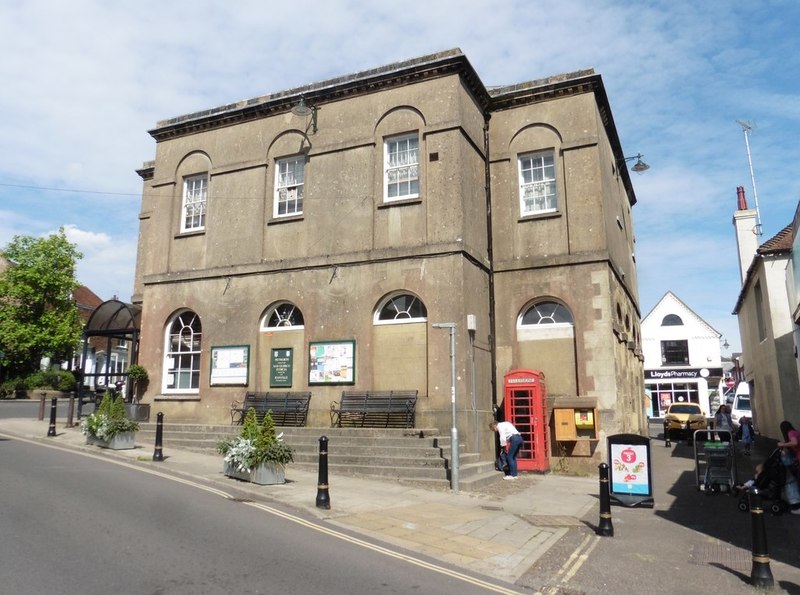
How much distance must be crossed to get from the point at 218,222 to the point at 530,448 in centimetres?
1107

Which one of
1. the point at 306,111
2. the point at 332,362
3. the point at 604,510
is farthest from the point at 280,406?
the point at 604,510

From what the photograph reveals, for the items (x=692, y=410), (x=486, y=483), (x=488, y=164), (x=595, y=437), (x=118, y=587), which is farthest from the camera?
(x=692, y=410)

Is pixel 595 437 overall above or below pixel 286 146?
below

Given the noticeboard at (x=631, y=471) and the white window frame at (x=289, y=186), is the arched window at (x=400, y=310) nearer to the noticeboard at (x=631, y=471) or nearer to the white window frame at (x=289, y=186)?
the white window frame at (x=289, y=186)

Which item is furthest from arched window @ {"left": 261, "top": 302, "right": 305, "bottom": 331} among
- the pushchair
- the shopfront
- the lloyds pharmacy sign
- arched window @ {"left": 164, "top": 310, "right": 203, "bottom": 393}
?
the lloyds pharmacy sign

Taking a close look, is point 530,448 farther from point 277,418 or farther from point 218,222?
point 218,222

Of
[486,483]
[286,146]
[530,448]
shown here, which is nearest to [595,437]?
[530,448]

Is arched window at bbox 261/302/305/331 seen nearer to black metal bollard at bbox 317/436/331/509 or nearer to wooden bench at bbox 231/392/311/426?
wooden bench at bbox 231/392/311/426

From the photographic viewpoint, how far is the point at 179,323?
1922 cm

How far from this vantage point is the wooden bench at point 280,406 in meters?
16.2

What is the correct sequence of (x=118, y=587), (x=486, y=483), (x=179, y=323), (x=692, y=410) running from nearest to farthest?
(x=118, y=587), (x=486, y=483), (x=179, y=323), (x=692, y=410)

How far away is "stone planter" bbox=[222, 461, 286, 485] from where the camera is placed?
38.0 feet

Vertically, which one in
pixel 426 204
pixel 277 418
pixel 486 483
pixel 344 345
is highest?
pixel 426 204

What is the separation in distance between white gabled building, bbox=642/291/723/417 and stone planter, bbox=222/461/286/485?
4143cm
